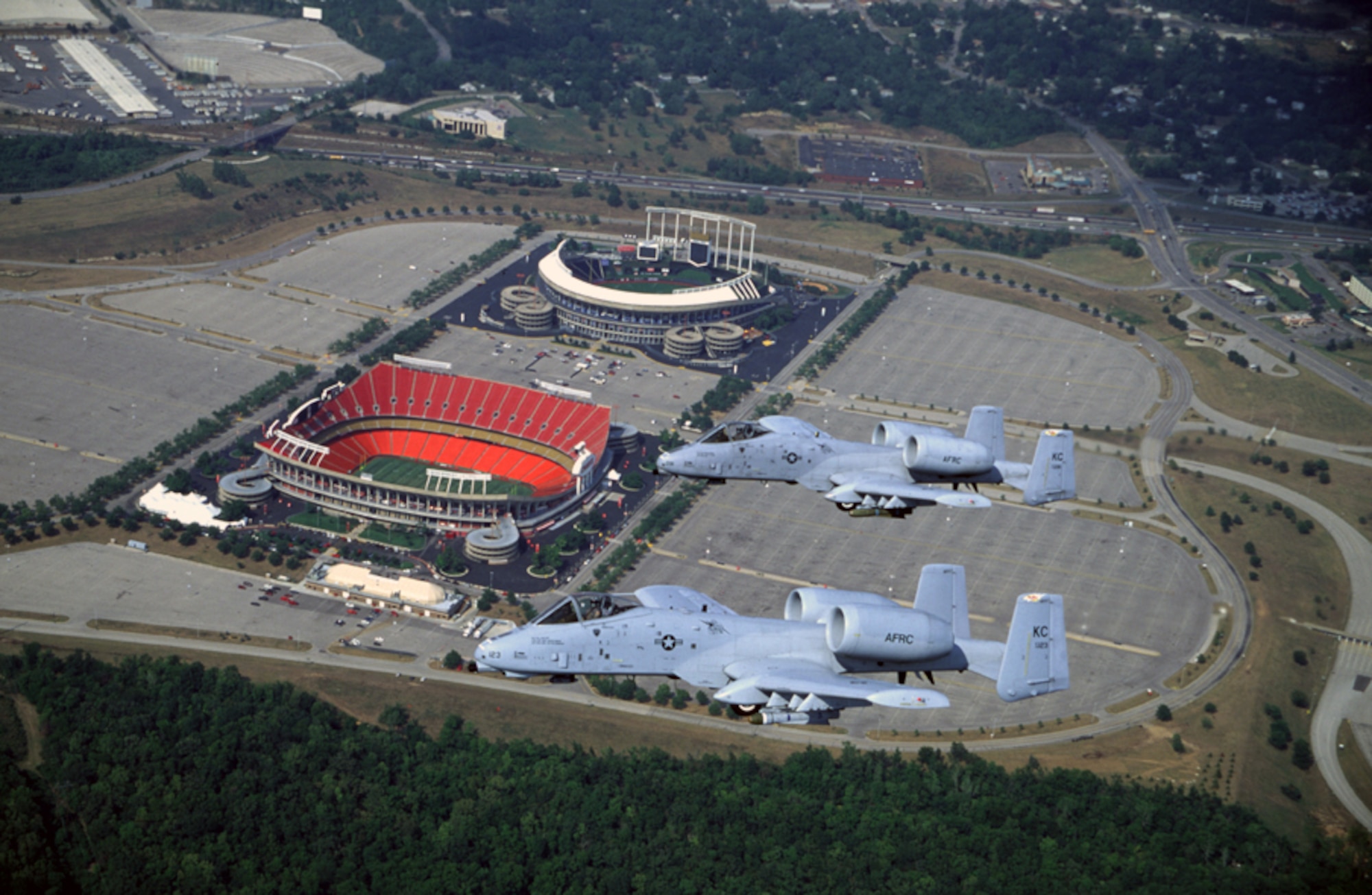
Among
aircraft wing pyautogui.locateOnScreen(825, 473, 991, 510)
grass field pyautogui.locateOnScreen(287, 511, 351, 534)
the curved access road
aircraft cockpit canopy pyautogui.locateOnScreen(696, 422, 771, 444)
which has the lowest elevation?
grass field pyautogui.locateOnScreen(287, 511, 351, 534)

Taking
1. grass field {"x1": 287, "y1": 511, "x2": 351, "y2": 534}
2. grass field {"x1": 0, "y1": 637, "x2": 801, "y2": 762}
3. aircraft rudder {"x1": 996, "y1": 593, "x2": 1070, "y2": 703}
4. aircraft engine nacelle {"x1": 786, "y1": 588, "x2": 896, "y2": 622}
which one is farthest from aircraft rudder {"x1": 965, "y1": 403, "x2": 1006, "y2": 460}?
grass field {"x1": 287, "y1": 511, "x2": 351, "y2": 534}

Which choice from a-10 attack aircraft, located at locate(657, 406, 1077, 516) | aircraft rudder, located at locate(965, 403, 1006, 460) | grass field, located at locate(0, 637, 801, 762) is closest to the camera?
a-10 attack aircraft, located at locate(657, 406, 1077, 516)

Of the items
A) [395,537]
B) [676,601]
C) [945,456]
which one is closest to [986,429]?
[945,456]

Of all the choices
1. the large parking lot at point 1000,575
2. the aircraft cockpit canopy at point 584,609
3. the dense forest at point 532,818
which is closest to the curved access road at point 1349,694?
the dense forest at point 532,818

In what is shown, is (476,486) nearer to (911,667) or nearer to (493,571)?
(493,571)

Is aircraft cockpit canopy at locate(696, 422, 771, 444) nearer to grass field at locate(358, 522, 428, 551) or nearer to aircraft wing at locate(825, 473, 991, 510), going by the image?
aircraft wing at locate(825, 473, 991, 510)

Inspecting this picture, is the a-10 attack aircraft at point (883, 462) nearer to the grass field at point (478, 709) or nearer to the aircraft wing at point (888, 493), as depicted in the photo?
the aircraft wing at point (888, 493)

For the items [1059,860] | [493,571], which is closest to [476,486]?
[493,571]
